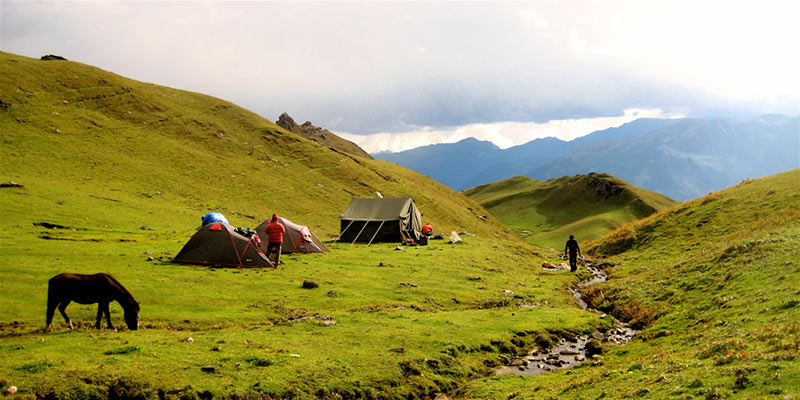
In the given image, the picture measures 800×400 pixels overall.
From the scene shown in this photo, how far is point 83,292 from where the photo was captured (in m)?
15.8

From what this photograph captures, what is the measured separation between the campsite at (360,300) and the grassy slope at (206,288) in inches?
4.6

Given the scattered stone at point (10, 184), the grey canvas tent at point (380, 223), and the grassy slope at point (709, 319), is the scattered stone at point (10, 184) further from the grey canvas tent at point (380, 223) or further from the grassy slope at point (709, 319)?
the grassy slope at point (709, 319)

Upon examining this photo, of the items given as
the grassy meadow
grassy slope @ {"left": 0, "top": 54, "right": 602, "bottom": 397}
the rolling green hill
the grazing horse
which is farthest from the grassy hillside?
the grazing horse

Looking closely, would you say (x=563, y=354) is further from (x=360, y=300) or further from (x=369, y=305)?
(x=360, y=300)

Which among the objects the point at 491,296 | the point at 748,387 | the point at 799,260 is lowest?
the point at 491,296

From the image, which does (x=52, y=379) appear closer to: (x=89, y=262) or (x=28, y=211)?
(x=89, y=262)

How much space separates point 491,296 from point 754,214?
95.7 feet

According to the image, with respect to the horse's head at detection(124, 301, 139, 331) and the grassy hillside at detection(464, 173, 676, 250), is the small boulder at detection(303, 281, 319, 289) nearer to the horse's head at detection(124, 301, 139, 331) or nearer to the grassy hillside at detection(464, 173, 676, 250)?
the horse's head at detection(124, 301, 139, 331)

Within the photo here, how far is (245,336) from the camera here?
17.2 meters

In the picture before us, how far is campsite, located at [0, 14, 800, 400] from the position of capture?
43.4ft

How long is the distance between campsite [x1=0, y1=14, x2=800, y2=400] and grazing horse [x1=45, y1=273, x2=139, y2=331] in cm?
15

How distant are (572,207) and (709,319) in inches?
5365

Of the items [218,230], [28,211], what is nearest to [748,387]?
[218,230]

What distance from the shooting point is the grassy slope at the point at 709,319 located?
10.8 m
